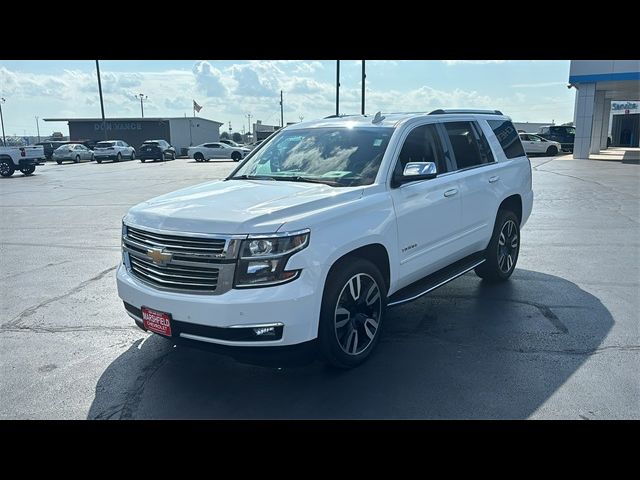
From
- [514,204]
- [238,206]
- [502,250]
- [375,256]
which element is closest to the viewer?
[238,206]

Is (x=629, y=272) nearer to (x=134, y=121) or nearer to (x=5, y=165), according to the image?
(x=5, y=165)

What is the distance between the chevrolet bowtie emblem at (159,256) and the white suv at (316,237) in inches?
0.6

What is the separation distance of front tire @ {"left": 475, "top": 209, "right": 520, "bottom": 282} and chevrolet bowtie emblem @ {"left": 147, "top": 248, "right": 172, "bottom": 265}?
12.4 ft

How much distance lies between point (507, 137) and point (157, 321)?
16.2 feet

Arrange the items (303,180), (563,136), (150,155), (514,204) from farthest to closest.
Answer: (150,155) < (563,136) < (514,204) < (303,180)

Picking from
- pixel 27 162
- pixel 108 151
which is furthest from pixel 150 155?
pixel 27 162

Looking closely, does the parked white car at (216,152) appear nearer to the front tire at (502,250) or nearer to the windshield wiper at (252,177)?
the front tire at (502,250)

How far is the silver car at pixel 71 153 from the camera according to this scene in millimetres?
41656

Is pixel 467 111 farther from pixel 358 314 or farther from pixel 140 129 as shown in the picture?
pixel 140 129

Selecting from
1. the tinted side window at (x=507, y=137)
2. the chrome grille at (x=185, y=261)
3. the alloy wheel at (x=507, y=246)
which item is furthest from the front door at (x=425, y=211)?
the chrome grille at (x=185, y=261)

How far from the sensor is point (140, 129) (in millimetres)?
63812

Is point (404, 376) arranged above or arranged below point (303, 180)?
below

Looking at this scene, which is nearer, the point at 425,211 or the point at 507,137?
the point at 425,211

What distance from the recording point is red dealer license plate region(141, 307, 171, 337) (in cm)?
362
